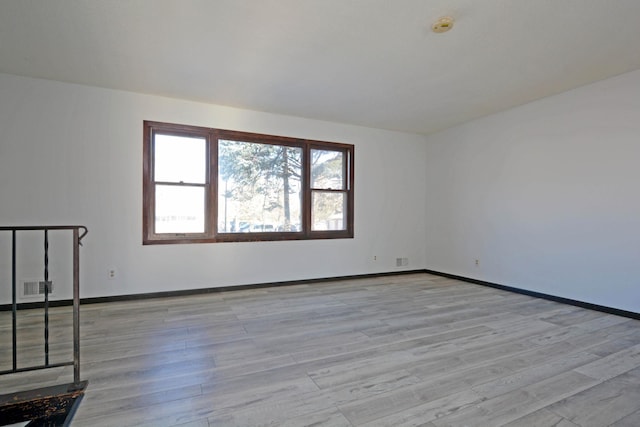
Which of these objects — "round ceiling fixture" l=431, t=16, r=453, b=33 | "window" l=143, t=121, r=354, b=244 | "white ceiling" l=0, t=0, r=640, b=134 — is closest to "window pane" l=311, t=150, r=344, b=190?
"window" l=143, t=121, r=354, b=244

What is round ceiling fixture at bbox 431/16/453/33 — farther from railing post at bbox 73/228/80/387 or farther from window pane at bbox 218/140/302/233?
railing post at bbox 73/228/80/387

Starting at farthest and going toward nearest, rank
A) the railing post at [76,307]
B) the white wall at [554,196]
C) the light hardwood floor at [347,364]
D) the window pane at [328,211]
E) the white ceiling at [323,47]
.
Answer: the window pane at [328,211]
the white wall at [554,196]
the white ceiling at [323,47]
the railing post at [76,307]
the light hardwood floor at [347,364]

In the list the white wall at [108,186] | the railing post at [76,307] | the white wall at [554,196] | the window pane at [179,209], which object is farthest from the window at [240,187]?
the railing post at [76,307]

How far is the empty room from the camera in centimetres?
192

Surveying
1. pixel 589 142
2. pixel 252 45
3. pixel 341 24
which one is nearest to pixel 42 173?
pixel 252 45

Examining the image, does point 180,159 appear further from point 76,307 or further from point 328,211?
point 76,307

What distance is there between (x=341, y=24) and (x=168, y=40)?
1.55 m

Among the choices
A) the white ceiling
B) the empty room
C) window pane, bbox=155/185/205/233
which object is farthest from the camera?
window pane, bbox=155/185/205/233

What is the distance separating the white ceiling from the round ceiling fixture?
0.07 meters

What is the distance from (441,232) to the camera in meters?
5.61

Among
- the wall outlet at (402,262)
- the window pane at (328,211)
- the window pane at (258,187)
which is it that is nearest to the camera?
the window pane at (258,187)

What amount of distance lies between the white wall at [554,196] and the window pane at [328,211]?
193 cm

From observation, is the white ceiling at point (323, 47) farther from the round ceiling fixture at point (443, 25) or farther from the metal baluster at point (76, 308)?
the metal baluster at point (76, 308)

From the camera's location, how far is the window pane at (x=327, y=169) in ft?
16.6
